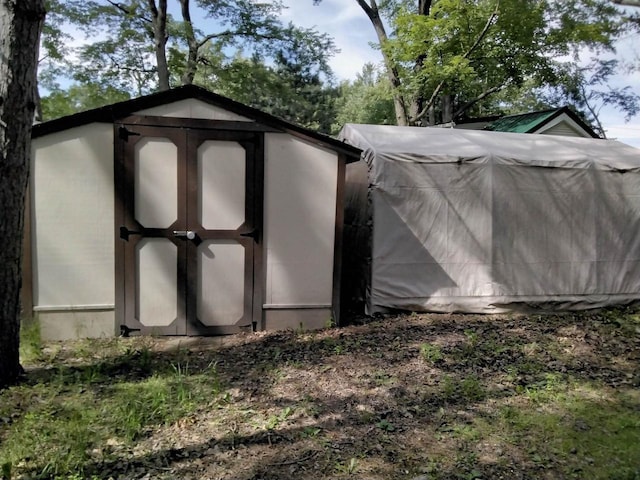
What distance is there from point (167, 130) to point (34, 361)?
2621mm

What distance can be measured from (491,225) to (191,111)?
13.2 feet

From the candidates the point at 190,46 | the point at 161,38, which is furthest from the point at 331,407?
the point at 190,46

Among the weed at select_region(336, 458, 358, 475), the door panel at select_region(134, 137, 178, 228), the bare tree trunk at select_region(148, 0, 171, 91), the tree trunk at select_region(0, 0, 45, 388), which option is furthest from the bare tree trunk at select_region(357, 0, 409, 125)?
the weed at select_region(336, 458, 358, 475)

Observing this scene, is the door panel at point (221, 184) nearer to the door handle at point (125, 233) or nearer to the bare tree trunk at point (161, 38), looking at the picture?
the door handle at point (125, 233)

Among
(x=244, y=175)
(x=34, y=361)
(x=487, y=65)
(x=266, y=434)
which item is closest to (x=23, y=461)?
(x=266, y=434)

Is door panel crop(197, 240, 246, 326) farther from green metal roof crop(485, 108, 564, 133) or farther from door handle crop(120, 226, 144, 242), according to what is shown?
green metal roof crop(485, 108, 564, 133)

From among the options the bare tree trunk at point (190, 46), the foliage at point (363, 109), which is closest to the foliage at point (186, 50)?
the bare tree trunk at point (190, 46)

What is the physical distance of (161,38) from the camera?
13.2 m

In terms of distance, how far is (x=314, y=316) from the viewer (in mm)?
5441

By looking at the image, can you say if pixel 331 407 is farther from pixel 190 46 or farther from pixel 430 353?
pixel 190 46

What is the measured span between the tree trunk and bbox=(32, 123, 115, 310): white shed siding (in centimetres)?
126

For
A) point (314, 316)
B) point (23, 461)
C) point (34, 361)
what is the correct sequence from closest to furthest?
point (23, 461), point (34, 361), point (314, 316)

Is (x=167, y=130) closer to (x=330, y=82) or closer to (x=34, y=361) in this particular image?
(x=34, y=361)

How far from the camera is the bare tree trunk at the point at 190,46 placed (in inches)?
592
